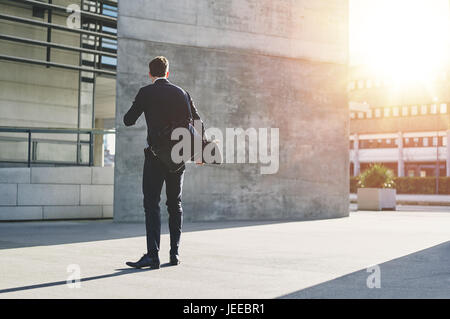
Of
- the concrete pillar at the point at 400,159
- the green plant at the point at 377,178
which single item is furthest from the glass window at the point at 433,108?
the green plant at the point at 377,178

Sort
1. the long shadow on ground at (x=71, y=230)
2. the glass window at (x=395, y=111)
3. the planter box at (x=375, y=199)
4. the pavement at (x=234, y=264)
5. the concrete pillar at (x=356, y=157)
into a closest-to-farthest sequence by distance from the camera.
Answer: the pavement at (x=234, y=264), the long shadow on ground at (x=71, y=230), the planter box at (x=375, y=199), the glass window at (x=395, y=111), the concrete pillar at (x=356, y=157)

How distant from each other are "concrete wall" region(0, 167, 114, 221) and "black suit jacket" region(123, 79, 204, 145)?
6580 mm

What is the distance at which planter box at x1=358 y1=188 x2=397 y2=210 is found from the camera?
20.4m

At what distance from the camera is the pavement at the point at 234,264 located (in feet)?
14.5

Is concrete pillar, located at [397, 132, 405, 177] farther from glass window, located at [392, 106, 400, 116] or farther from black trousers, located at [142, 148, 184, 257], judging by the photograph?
black trousers, located at [142, 148, 184, 257]

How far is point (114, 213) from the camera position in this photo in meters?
11.6

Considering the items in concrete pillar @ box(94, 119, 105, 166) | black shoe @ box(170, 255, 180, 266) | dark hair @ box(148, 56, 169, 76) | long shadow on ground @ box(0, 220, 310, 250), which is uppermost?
dark hair @ box(148, 56, 169, 76)

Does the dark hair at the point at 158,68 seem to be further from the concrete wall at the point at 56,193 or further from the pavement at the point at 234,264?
the concrete wall at the point at 56,193

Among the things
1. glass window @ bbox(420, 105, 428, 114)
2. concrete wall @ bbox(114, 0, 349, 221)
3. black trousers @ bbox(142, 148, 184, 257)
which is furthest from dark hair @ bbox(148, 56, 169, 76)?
glass window @ bbox(420, 105, 428, 114)

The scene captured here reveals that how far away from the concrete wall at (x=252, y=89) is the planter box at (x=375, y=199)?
6.54 meters

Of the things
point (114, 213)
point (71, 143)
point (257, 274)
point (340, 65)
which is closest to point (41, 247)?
point (257, 274)

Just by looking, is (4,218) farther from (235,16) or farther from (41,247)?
(235,16)

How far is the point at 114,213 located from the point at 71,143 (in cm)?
181

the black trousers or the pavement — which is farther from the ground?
→ the black trousers
